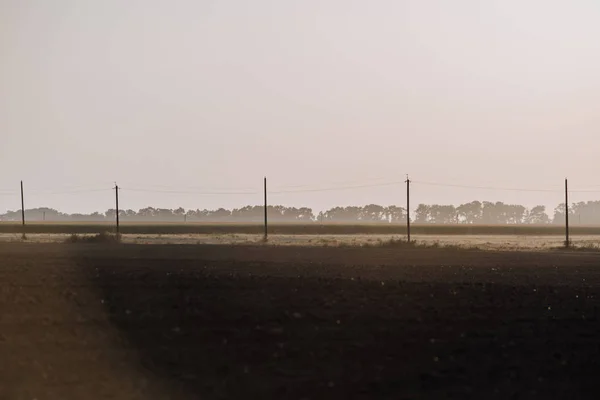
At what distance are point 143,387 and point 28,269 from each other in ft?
81.9

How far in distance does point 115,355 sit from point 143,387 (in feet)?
8.16

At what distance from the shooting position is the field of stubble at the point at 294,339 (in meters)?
11.2

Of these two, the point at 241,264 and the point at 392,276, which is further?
the point at 241,264

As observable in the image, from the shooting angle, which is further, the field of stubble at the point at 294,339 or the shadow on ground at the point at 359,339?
the shadow on ground at the point at 359,339

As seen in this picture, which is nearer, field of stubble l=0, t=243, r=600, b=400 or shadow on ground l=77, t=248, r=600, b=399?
field of stubble l=0, t=243, r=600, b=400

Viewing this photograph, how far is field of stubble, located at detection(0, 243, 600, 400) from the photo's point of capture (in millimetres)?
11211

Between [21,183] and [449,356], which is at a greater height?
[21,183]

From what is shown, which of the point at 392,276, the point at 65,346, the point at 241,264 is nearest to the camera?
the point at 65,346

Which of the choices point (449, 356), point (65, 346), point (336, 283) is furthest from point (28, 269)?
point (449, 356)

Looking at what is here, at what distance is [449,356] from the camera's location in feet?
44.8

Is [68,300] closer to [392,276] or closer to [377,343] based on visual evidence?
[377,343]

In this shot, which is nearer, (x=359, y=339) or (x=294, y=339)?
(x=294, y=339)

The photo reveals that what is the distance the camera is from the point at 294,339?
15.1 meters

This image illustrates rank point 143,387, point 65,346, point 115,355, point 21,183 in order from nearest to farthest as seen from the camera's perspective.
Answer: point 143,387, point 115,355, point 65,346, point 21,183
